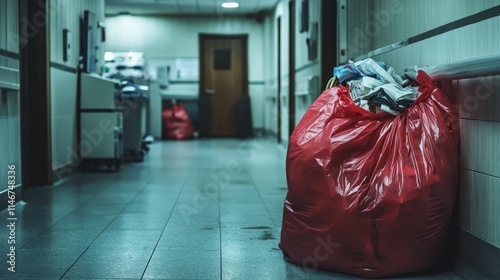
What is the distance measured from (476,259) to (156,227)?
1.70m

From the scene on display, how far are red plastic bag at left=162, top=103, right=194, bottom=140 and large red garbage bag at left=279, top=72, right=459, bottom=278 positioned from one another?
904cm

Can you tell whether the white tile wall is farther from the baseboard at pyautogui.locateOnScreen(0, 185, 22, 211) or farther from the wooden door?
the wooden door

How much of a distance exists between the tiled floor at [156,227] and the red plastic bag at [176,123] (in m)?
5.30

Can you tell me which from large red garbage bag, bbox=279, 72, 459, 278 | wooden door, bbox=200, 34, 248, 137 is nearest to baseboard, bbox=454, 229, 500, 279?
large red garbage bag, bbox=279, 72, 459, 278

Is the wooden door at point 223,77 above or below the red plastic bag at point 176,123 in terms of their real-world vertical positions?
above

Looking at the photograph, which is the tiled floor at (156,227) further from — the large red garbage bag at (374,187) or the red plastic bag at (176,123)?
the red plastic bag at (176,123)

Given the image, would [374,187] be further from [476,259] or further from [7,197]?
[7,197]

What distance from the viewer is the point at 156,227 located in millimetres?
3373

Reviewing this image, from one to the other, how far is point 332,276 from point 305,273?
10 cm

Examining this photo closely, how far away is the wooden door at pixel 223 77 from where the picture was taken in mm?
12039

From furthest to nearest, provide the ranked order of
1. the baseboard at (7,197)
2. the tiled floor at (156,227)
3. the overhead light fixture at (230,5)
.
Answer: the overhead light fixture at (230,5), the baseboard at (7,197), the tiled floor at (156,227)

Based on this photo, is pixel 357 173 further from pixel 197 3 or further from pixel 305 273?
pixel 197 3

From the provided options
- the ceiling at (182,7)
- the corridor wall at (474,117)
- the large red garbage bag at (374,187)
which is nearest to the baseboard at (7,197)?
the large red garbage bag at (374,187)

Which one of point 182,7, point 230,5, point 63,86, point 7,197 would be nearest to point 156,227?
point 7,197
